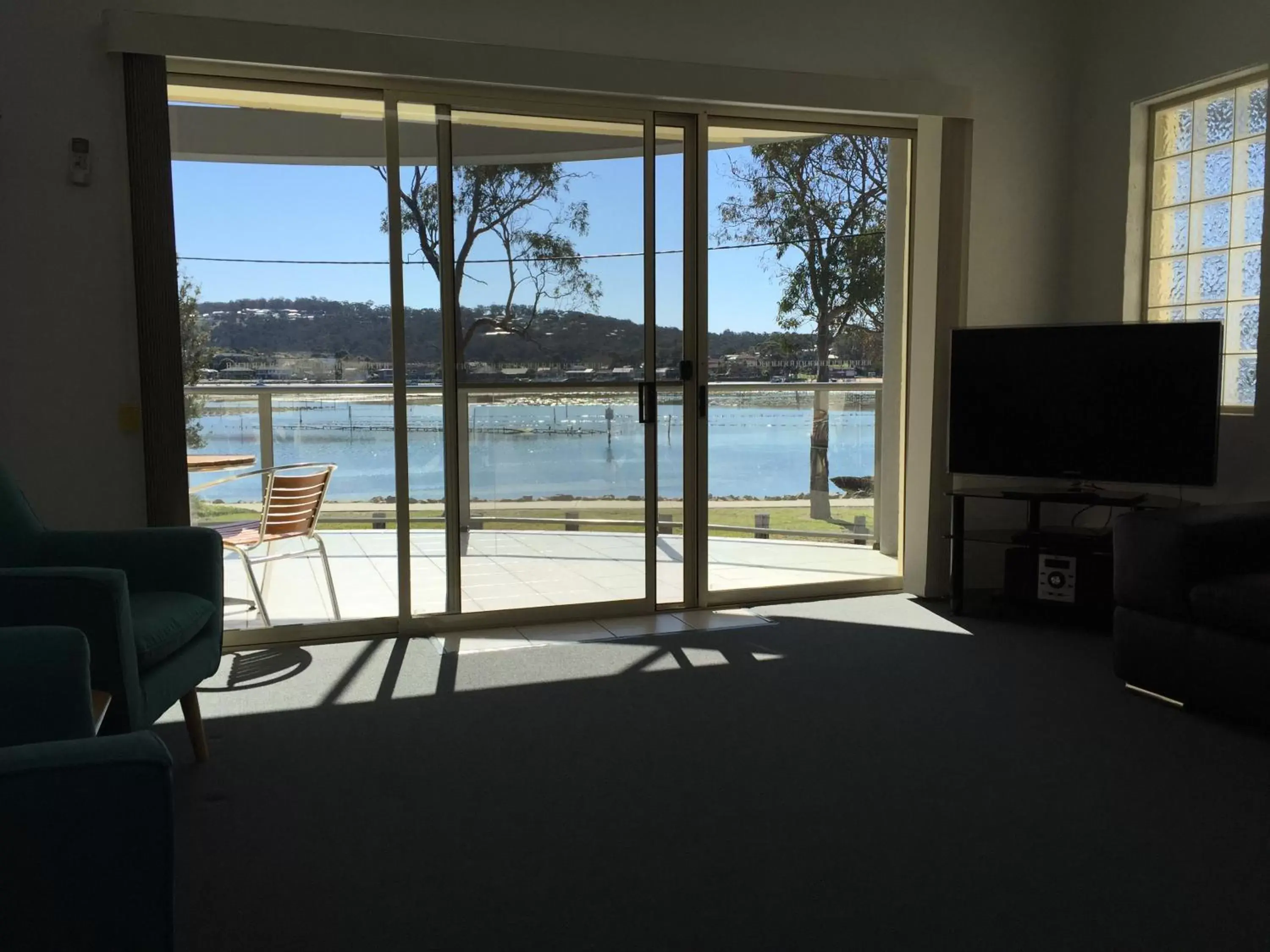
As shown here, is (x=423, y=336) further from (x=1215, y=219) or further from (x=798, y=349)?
(x=1215, y=219)

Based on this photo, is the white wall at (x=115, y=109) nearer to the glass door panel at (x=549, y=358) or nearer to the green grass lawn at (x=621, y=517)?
the glass door panel at (x=549, y=358)

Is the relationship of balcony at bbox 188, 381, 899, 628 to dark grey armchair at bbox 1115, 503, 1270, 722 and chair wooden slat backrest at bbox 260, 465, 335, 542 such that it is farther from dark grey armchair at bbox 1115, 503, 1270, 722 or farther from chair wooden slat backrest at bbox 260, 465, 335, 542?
dark grey armchair at bbox 1115, 503, 1270, 722

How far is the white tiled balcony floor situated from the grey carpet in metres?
0.87

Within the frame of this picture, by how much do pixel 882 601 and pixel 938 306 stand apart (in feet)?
4.67

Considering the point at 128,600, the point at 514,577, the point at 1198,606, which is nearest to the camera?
the point at 128,600

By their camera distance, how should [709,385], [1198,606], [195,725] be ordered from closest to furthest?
[195,725] < [1198,606] < [709,385]

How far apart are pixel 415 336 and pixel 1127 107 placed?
3.39 meters

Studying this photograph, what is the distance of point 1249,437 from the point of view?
3.89 m

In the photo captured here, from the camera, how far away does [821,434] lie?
4949 mm

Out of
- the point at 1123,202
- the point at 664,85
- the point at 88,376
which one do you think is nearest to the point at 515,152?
the point at 664,85

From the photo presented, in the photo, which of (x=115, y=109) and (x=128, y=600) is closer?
(x=128, y=600)

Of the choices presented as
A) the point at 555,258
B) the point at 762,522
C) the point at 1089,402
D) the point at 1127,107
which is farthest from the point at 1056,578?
the point at 555,258

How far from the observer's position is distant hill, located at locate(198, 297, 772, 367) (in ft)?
13.6

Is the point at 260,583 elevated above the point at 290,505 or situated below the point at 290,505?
below
